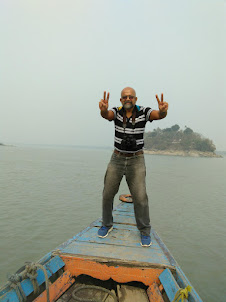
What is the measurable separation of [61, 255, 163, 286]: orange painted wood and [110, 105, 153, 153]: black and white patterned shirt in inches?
69.4

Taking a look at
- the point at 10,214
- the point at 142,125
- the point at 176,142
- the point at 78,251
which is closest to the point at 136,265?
the point at 78,251

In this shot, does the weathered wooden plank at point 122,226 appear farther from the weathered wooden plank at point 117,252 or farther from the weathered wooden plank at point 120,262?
the weathered wooden plank at point 120,262

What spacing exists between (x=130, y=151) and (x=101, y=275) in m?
1.89

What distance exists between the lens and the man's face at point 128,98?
141 inches

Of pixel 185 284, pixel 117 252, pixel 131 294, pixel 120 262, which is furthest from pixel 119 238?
pixel 185 284

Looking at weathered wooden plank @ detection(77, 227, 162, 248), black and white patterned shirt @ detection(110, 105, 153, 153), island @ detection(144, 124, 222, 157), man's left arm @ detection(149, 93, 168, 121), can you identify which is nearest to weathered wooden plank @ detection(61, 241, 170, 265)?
weathered wooden plank @ detection(77, 227, 162, 248)

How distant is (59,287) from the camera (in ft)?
8.72

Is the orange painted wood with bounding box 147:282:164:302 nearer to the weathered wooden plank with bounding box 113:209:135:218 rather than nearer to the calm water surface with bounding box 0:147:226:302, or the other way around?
the weathered wooden plank with bounding box 113:209:135:218

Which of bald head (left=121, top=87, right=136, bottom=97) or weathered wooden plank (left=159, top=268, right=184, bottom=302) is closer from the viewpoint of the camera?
weathered wooden plank (left=159, top=268, right=184, bottom=302)

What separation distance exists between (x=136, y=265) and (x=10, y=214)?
25.3 ft

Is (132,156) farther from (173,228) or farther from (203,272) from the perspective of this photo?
(173,228)

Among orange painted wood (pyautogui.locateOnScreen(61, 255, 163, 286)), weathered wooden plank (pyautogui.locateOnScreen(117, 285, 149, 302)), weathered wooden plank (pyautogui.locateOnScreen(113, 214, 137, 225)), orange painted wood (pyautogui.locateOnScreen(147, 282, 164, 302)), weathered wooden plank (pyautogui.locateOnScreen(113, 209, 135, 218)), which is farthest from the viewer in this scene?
weathered wooden plank (pyautogui.locateOnScreen(113, 209, 135, 218))

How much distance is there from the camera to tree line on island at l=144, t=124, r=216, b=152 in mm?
131375

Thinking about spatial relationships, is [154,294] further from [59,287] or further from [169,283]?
[59,287]
